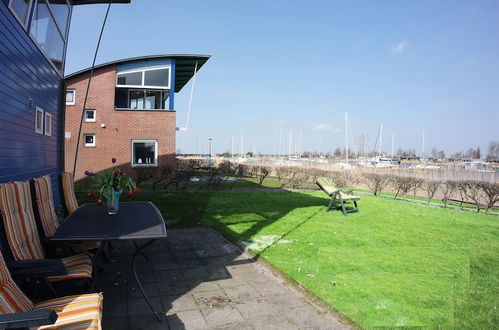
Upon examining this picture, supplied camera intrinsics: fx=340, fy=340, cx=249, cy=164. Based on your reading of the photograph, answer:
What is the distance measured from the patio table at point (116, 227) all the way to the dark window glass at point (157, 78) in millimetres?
13635

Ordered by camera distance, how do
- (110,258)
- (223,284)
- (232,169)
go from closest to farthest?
(223,284), (110,258), (232,169)

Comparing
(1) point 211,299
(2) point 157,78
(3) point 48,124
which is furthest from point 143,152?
(1) point 211,299

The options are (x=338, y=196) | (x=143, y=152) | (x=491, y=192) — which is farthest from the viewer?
(x=143, y=152)

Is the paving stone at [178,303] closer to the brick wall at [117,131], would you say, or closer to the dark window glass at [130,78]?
the brick wall at [117,131]

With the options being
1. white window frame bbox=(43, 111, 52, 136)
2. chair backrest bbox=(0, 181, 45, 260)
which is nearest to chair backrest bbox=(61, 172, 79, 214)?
chair backrest bbox=(0, 181, 45, 260)

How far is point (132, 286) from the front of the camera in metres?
3.62

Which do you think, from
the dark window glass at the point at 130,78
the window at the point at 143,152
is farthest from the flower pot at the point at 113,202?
the dark window glass at the point at 130,78

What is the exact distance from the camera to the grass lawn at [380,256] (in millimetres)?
3229

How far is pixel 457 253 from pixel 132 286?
4876mm

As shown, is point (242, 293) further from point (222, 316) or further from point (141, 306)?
point (141, 306)

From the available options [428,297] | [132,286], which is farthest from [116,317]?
[428,297]

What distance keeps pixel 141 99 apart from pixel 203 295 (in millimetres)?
16034

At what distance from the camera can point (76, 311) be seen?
207 cm

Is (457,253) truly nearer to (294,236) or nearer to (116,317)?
(294,236)
